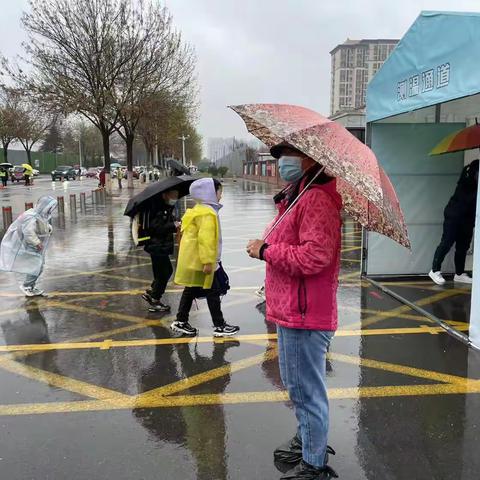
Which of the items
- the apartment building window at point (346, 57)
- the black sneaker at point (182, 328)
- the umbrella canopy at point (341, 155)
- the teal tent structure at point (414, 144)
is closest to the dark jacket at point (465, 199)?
the teal tent structure at point (414, 144)

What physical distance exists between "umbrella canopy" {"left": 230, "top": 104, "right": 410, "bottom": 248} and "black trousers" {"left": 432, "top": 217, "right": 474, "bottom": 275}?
4623mm

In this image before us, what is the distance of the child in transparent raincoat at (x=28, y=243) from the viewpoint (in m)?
6.48

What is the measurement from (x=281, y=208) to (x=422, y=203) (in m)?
5.26

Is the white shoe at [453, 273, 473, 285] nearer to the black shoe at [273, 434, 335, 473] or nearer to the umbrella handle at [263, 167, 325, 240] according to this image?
the black shoe at [273, 434, 335, 473]

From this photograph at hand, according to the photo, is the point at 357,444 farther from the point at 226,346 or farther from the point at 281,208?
the point at 226,346

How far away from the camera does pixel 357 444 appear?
10.3ft

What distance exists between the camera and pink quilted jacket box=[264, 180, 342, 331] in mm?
2432

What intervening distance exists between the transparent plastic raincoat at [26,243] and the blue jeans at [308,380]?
478 cm

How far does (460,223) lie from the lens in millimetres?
6762

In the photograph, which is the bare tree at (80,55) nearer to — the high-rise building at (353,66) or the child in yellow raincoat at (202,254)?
the child in yellow raincoat at (202,254)

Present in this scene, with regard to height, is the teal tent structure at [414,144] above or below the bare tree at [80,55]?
below

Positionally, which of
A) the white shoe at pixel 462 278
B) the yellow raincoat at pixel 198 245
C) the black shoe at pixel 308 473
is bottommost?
the black shoe at pixel 308 473

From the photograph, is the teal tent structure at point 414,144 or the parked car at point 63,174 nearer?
the teal tent structure at point 414,144

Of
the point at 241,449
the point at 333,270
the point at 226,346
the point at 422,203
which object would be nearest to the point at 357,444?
the point at 241,449
